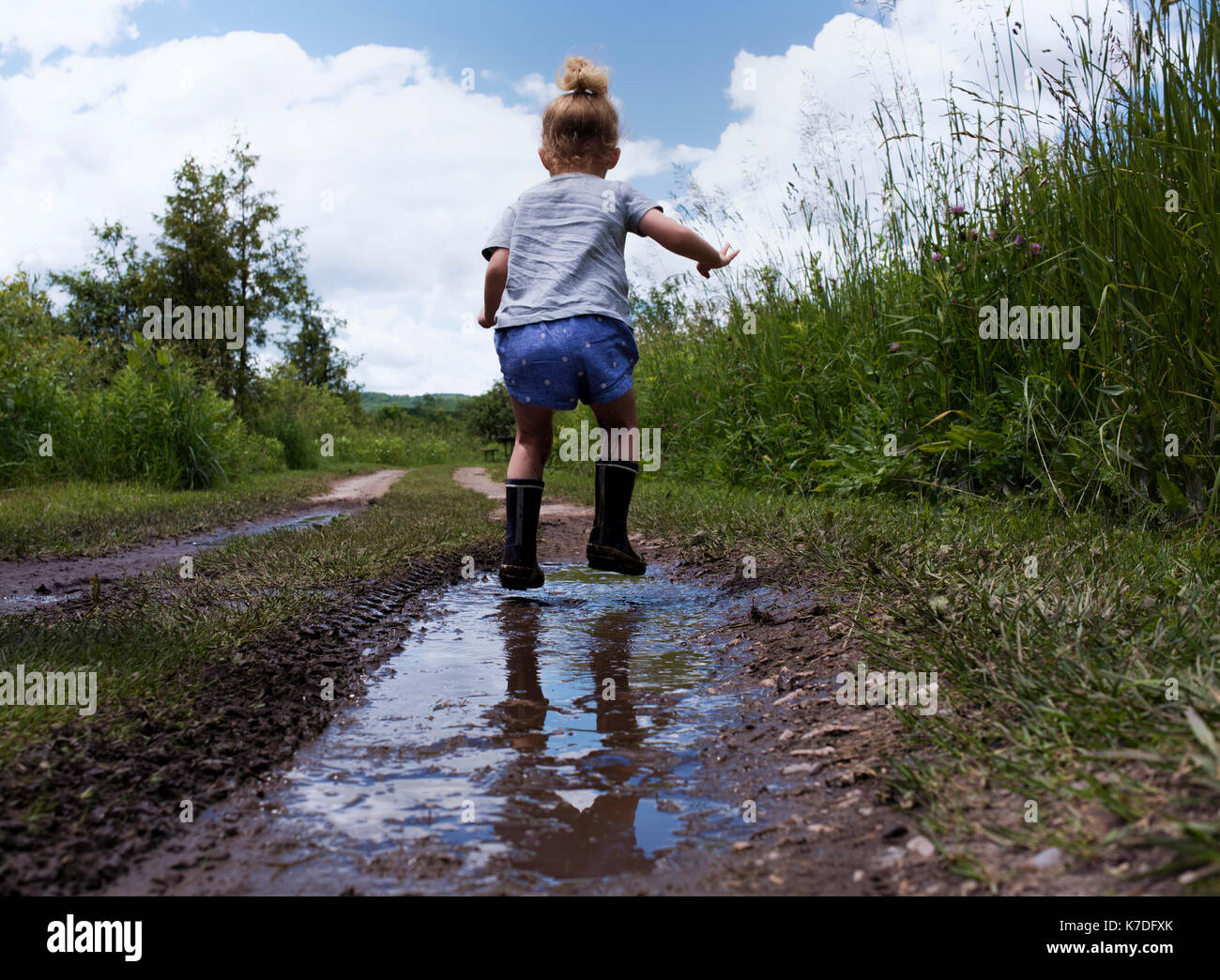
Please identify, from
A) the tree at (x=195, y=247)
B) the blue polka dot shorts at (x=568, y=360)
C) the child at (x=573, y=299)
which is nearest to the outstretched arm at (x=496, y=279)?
the child at (x=573, y=299)

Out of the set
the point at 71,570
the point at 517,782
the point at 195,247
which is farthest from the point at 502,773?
the point at 195,247

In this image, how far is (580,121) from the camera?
3.91 m

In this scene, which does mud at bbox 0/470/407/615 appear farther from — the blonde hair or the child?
the blonde hair

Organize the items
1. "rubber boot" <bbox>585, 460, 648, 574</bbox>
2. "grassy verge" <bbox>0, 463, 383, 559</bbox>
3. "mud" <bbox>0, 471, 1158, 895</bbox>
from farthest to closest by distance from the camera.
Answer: "grassy verge" <bbox>0, 463, 383, 559</bbox> → "rubber boot" <bbox>585, 460, 648, 574</bbox> → "mud" <bbox>0, 471, 1158, 895</bbox>

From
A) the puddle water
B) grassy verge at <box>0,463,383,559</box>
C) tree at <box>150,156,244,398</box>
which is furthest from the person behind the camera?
tree at <box>150,156,244,398</box>

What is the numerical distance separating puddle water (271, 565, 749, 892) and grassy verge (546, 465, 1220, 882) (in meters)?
0.45

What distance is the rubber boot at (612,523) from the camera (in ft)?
12.9

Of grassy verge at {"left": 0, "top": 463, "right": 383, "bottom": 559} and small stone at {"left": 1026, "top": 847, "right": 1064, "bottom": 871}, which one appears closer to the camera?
small stone at {"left": 1026, "top": 847, "right": 1064, "bottom": 871}

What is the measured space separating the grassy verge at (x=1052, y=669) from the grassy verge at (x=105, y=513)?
468cm

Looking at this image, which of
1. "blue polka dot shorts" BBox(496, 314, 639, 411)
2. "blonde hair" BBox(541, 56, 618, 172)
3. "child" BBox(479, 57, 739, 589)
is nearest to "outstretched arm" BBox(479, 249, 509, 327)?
"child" BBox(479, 57, 739, 589)

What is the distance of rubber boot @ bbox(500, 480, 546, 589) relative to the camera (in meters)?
3.81
